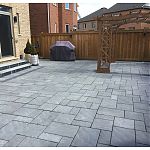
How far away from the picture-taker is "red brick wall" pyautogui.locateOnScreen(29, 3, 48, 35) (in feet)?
47.8

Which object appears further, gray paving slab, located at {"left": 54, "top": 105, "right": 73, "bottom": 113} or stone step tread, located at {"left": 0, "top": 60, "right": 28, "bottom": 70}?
stone step tread, located at {"left": 0, "top": 60, "right": 28, "bottom": 70}

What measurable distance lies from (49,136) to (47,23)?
13.1 m

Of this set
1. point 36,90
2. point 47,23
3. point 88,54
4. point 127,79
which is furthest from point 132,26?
point 36,90

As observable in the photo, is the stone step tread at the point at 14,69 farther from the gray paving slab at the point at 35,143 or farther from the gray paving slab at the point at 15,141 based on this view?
the gray paving slab at the point at 35,143

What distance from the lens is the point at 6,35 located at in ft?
27.8

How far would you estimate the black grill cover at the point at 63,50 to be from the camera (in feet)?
→ 34.9

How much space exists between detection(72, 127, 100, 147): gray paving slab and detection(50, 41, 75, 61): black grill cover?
7969 millimetres

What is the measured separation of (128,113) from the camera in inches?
146

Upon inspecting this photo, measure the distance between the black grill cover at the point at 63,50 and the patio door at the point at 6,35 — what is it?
2.87 meters

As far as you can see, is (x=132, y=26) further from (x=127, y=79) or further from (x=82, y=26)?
(x=127, y=79)

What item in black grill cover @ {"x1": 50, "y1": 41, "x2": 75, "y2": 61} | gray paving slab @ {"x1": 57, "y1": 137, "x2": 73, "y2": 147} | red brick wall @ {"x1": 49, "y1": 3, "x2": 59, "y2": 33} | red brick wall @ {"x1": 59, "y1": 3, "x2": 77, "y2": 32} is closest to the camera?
gray paving slab @ {"x1": 57, "y1": 137, "x2": 73, "y2": 147}

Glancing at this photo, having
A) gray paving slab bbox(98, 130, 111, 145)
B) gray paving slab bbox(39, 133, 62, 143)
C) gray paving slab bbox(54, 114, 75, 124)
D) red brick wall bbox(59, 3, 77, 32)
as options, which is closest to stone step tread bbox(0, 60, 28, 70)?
gray paving slab bbox(54, 114, 75, 124)

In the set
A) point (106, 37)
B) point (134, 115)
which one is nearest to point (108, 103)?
point (134, 115)

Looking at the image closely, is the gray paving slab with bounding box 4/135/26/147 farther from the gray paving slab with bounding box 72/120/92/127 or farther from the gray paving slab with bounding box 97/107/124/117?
the gray paving slab with bounding box 97/107/124/117
